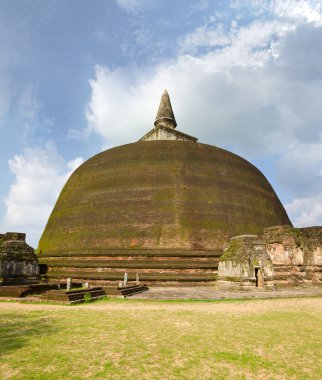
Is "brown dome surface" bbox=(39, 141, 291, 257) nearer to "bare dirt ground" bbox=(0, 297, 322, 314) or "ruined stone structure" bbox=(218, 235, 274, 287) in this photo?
"ruined stone structure" bbox=(218, 235, 274, 287)

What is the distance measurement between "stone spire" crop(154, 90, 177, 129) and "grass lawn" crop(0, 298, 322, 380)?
2611cm

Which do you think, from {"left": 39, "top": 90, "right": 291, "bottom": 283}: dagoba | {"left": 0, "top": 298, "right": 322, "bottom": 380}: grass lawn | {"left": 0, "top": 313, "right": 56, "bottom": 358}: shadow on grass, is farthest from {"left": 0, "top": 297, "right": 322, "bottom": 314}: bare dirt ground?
{"left": 39, "top": 90, "right": 291, "bottom": 283}: dagoba

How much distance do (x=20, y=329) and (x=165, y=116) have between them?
28.8 metres

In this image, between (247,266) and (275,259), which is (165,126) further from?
(247,266)

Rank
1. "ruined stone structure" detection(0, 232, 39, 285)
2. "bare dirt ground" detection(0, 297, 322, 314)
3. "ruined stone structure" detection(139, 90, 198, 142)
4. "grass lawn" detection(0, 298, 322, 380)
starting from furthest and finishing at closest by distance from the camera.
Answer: "ruined stone structure" detection(139, 90, 198, 142), "ruined stone structure" detection(0, 232, 39, 285), "bare dirt ground" detection(0, 297, 322, 314), "grass lawn" detection(0, 298, 322, 380)

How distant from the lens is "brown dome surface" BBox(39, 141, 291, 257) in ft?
59.8

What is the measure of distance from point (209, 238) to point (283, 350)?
517 inches

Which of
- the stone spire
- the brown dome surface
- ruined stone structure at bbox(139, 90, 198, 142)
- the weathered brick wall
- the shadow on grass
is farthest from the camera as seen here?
the stone spire

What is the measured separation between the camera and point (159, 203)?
19031 millimetres

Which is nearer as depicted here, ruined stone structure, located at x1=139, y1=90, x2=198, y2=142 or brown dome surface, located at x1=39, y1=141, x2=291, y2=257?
brown dome surface, located at x1=39, y1=141, x2=291, y2=257

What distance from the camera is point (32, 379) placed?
3.77m

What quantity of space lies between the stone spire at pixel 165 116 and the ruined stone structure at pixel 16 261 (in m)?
18.5

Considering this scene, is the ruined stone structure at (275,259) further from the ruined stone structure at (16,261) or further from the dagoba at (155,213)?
the ruined stone structure at (16,261)

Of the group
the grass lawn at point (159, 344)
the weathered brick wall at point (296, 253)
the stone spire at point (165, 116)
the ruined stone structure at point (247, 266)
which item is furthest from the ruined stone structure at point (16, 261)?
the stone spire at point (165, 116)
